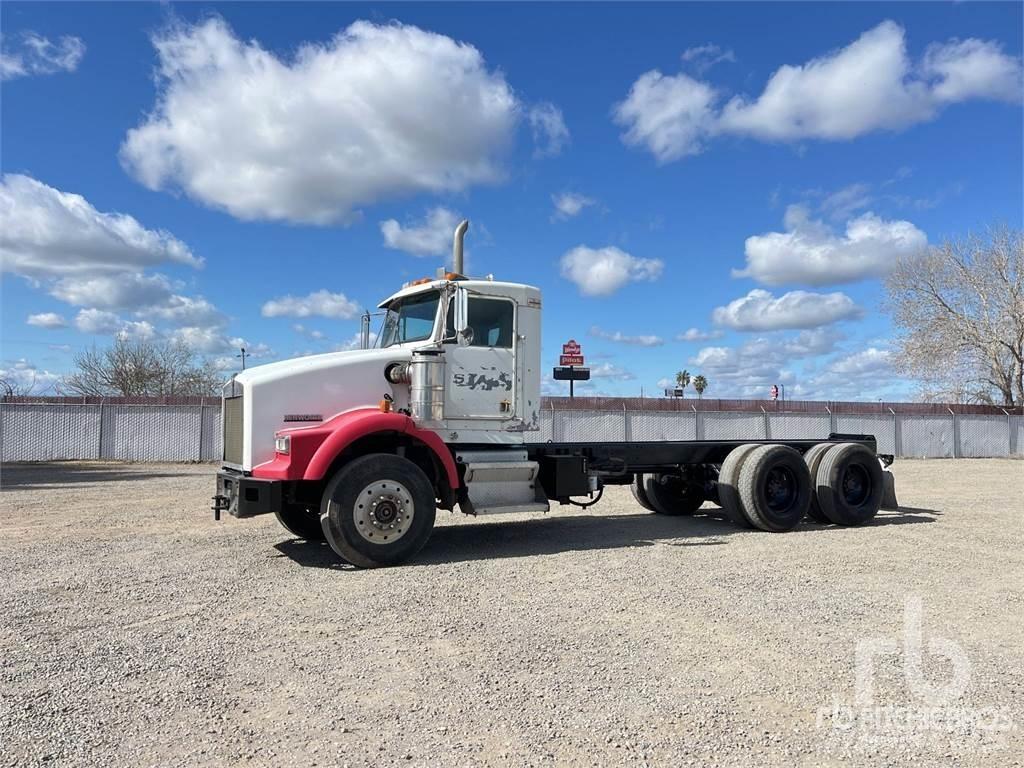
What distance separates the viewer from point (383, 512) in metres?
7.32

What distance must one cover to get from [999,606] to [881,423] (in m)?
26.3

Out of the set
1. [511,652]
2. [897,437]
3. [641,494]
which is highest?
[897,437]

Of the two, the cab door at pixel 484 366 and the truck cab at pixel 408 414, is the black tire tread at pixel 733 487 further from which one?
the cab door at pixel 484 366

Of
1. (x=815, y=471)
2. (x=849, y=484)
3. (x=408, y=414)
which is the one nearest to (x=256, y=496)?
(x=408, y=414)

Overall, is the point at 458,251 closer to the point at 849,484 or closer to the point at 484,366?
the point at 484,366

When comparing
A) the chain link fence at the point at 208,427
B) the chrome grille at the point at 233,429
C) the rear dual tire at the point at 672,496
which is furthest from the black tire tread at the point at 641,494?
the chain link fence at the point at 208,427

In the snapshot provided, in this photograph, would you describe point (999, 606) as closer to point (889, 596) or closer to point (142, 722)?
point (889, 596)

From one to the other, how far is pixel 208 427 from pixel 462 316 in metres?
19.1

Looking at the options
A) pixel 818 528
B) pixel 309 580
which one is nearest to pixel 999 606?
pixel 818 528

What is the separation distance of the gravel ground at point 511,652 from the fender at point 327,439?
3.24 feet

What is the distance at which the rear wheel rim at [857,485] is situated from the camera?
34.8 ft

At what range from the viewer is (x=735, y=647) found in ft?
15.9

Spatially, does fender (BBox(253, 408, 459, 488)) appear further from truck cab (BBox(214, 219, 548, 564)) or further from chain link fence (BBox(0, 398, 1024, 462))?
chain link fence (BBox(0, 398, 1024, 462))

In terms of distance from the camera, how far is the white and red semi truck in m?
7.21
